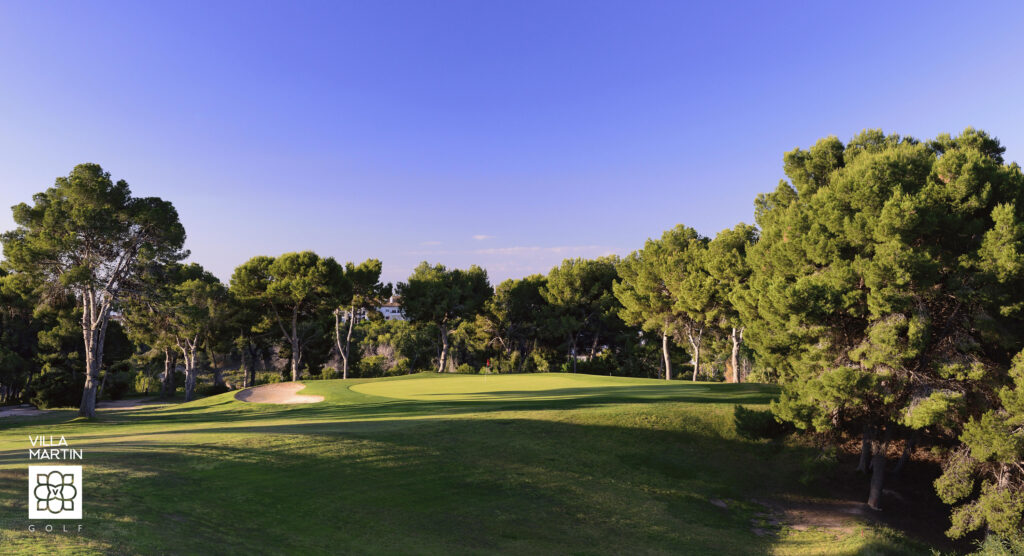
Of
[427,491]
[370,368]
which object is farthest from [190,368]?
[427,491]

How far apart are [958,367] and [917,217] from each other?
4153mm

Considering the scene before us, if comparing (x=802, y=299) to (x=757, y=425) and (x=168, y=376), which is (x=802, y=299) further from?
(x=168, y=376)

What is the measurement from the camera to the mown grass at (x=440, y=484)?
8242 millimetres

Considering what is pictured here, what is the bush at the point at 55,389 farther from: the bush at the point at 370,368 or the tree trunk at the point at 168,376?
the bush at the point at 370,368

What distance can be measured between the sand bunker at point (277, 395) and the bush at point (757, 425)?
1985cm

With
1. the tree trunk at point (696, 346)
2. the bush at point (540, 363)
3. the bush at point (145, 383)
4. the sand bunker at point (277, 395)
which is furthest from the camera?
the bush at point (145, 383)

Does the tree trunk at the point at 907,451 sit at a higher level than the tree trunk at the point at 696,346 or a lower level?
lower

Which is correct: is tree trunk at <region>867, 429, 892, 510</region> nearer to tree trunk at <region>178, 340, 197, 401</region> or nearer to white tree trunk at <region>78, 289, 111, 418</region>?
white tree trunk at <region>78, 289, 111, 418</region>

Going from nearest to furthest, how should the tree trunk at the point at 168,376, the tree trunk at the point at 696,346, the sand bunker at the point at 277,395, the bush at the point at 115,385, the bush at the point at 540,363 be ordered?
the sand bunker at the point at 277,395
the tree trunk at the point at 696,346
the bush at the point at 115,385
the tree trunk at the point at 168,376
the bush at the point at 540,363

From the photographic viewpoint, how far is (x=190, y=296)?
130 feet

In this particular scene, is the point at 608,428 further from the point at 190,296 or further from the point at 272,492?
the point at 190,296

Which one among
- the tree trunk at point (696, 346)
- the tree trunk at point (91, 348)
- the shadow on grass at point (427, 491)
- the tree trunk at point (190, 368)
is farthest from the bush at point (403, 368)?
the shadow on grass at point (427, 491)

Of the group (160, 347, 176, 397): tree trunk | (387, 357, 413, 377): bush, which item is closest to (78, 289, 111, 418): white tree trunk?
(160, 347, 176, 397): tree trunk

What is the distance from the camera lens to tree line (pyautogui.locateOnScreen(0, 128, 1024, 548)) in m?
13.6
